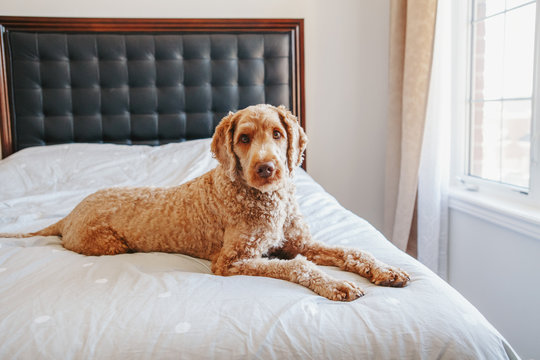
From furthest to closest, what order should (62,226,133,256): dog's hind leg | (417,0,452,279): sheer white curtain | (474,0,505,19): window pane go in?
(417,0,452,279): sheer white curtain
(474,0,505,19): window pane
(62,226,133,256): dog's hind leg

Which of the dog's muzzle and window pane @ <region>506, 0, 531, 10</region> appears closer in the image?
the dog's muzzle

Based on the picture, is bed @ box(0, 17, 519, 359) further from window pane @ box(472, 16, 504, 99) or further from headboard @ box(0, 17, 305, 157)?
window pane @ box(472, 16, 504, 99)

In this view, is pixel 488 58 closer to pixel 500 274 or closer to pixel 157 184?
pixel 500 274

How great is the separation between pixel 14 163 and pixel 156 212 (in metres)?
1.56

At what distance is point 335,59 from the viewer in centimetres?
328

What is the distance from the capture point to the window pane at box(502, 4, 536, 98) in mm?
2115

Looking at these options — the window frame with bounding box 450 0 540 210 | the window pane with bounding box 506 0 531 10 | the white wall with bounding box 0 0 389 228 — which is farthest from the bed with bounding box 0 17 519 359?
the window pane with bounding box 506 0 531 10

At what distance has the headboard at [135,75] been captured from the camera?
9.57 feet

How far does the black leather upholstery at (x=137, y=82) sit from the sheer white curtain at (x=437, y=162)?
1092mm

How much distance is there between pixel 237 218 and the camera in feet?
4.56

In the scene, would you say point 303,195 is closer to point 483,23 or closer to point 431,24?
point 431,24

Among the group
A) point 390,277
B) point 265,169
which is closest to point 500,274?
point 390,277

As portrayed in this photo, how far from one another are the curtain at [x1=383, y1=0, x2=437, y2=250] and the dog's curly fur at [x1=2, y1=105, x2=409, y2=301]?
1.46m

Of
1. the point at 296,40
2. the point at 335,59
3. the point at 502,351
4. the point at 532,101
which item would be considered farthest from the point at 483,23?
the point at 502,351
